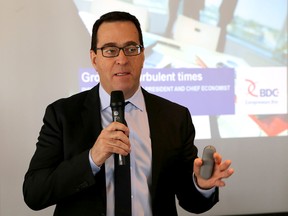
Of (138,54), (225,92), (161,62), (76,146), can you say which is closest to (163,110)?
(138,54)

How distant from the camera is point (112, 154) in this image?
4.37 ft

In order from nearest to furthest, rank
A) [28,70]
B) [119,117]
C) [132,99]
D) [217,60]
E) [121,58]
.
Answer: [119,117], [121,58], [132,99], [28,70], [217,60]

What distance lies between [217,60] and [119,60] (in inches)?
59.1

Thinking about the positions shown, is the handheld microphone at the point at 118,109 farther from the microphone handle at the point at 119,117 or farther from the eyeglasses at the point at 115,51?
the eyeglasses at the point at 115,51

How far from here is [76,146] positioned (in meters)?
1.45

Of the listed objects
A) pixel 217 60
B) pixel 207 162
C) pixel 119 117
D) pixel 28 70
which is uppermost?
pixel 217 60

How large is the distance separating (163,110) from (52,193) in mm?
632

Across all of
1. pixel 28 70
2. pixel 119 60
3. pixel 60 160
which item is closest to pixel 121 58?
pixel 119 60

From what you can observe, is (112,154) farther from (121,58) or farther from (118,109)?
(121,58)

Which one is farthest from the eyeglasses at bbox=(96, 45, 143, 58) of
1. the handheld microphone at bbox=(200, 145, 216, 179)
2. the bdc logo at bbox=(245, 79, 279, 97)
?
the bdc logo at bbox=(245, 79, 279, 97)

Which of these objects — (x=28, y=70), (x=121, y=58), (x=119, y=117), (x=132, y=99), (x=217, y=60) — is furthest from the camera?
(x=217, y=60)

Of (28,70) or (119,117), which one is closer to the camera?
(119,117)

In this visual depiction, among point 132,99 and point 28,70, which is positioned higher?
point 28,70

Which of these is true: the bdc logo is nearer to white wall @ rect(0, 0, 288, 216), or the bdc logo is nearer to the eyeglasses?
white wall @ rect(0, 0, 288, 216)
